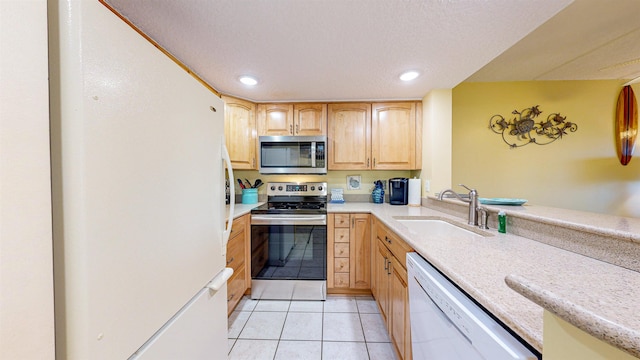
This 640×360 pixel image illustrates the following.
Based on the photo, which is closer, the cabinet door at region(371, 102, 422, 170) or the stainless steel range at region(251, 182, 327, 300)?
the stainless steel range at region(251, 182, 327, 300)

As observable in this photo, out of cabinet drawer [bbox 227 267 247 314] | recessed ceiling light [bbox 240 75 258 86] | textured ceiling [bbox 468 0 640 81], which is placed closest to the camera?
textured ceiling [bbox 468 0 640 81]

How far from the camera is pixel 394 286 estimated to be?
4.55 feet

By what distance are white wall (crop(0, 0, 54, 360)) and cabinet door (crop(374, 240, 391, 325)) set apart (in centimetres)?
157

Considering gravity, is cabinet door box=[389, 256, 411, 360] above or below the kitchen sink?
below

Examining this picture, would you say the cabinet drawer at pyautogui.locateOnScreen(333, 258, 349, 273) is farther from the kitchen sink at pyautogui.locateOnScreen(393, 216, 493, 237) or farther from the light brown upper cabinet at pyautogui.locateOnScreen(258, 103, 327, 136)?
the light brown upper cabinet at pyautogui.locateOnScreen(258, 103, 327, 136)

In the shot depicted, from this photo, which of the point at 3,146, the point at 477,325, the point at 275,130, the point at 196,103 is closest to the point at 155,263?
the point at 3,146

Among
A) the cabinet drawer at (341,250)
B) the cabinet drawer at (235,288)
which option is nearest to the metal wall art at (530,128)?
the cabinet drawer at (341,250)

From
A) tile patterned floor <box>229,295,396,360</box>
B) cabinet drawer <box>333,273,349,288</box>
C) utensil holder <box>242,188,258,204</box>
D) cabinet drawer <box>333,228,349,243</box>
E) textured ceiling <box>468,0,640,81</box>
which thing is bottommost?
tile patterned floor <box>229,295,396,360</box>

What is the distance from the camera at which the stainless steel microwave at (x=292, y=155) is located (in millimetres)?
2393

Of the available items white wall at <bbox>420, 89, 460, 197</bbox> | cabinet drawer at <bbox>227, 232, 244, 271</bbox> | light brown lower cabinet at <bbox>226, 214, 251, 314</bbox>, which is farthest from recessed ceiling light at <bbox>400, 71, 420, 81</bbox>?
cabinet drawer at <bbox>227, 232, 244, 271</bbox>

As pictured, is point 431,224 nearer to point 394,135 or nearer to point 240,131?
point 394,135

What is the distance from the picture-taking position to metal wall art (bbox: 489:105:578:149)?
2.55 meters

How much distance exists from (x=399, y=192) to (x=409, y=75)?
4.10 feet

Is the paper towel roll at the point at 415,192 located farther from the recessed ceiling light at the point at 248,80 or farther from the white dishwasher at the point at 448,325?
the recessed ceiling light at the point at 248,80
